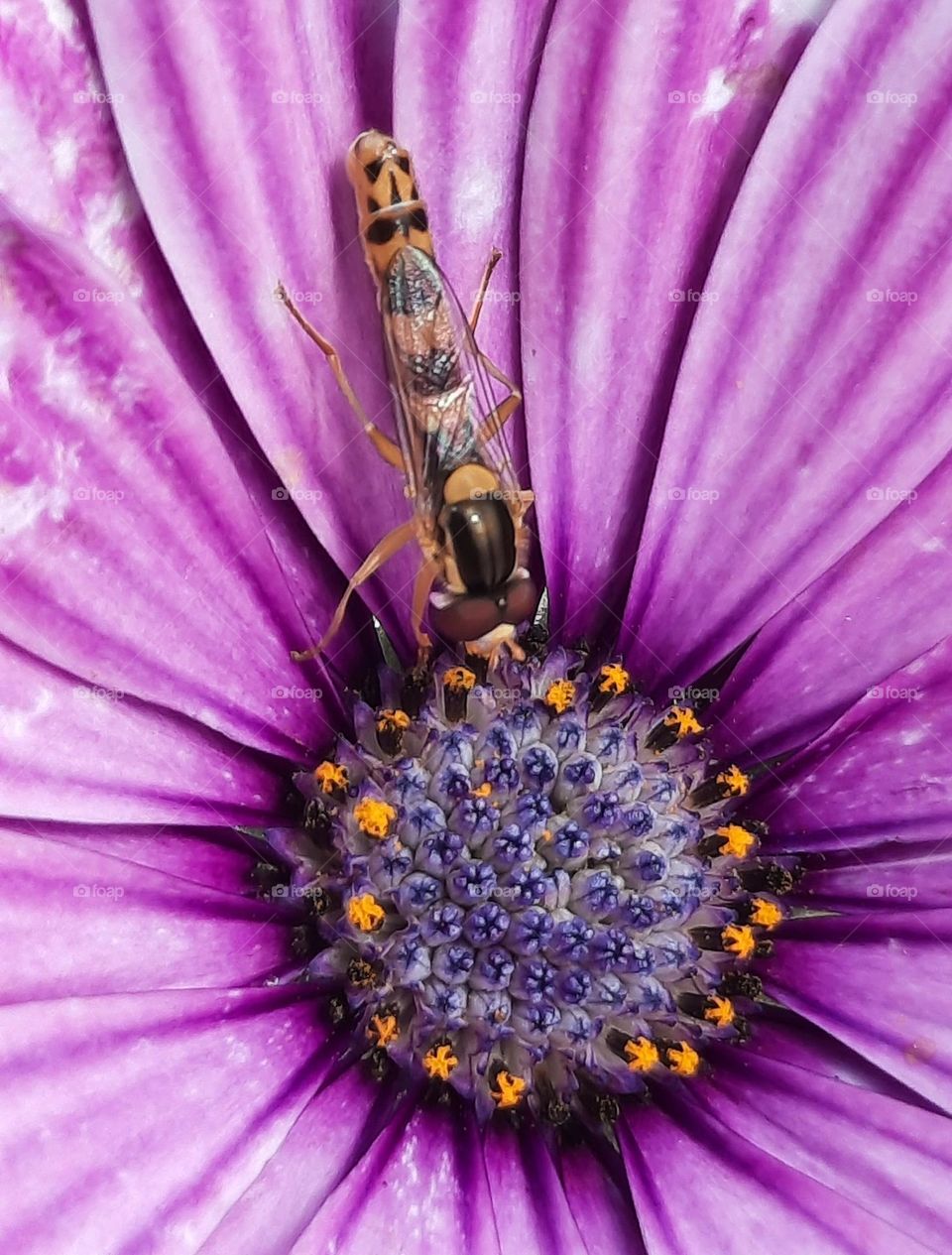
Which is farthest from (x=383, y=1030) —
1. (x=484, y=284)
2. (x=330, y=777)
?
(x=484, y=284)

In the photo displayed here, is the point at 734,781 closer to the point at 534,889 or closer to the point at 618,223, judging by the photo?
the point at 534,889

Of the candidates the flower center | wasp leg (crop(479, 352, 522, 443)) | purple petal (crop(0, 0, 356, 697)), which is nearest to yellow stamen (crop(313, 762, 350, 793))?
the flower center

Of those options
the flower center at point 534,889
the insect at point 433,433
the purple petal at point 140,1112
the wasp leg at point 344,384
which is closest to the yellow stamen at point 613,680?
the flower center at point 534,889

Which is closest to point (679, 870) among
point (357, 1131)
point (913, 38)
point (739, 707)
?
point (739, 707)

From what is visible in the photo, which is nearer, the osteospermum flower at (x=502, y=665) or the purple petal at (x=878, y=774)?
the osteospermum flower at (x=502, y=665)

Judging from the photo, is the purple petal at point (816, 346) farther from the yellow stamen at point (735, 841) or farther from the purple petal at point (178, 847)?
the purple petal at point (178, 847)
